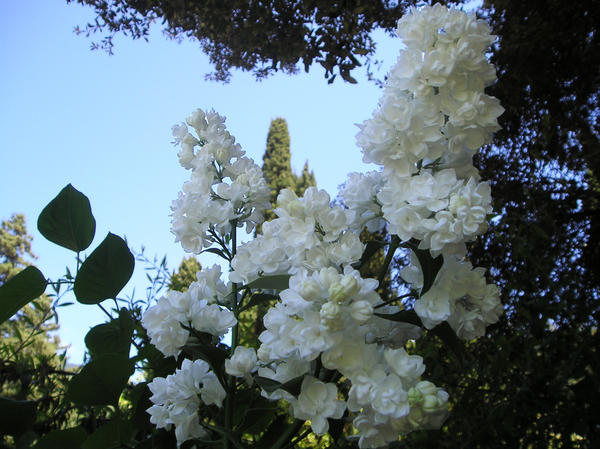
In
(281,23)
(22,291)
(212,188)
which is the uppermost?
(281,23)

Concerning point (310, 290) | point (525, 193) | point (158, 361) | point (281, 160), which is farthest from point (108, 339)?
point (281, 160)

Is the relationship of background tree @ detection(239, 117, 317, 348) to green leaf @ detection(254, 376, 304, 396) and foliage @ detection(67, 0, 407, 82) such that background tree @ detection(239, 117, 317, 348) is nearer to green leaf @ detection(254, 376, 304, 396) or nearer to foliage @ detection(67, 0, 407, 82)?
foliage @ detection(67, 0, 407, 82)

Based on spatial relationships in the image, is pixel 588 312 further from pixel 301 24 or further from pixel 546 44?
pixel 546 44

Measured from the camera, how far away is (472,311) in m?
0.38

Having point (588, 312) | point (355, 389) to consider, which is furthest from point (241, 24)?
point (355, 389)

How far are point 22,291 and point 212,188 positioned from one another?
0.66ft

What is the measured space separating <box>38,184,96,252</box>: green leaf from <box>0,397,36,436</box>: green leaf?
0.15m

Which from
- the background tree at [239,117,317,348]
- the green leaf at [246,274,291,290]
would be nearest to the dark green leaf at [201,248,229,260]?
the green leaf at [246,274,291,290]

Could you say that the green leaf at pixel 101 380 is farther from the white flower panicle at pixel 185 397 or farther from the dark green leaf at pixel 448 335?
the dark green leaf at pixel 448 335

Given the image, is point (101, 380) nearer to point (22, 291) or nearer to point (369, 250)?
point (22, 291)

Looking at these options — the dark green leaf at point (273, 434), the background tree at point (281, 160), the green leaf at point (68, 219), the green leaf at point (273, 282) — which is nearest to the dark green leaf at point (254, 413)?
the dark green leaf at point (273, 434)

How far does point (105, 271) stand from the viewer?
0.48m

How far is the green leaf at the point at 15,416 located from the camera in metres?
0.46

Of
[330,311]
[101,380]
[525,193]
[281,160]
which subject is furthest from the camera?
[281,160]
